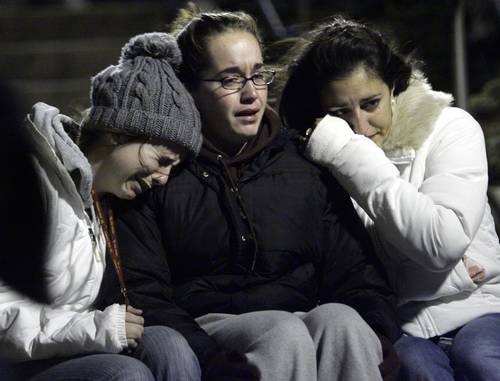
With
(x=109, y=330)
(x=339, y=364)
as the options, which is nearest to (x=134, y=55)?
(x=109, y=330)

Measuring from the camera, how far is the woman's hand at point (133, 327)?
3.45 m

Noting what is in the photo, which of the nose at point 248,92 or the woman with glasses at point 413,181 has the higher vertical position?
the nose at point 248,92

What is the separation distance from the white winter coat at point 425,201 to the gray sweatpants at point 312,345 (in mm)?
397

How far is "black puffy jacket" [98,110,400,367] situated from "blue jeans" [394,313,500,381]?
94 millimetres

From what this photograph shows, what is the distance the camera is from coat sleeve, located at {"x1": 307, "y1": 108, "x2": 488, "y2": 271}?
372 cm

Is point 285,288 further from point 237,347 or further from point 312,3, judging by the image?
point 312,3

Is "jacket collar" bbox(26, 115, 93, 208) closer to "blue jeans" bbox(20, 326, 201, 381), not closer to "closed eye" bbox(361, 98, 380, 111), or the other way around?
"blue jeans" bbox(20, 326, 201, 381)

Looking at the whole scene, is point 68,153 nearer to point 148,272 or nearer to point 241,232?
point 148,272

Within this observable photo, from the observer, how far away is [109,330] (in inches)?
134

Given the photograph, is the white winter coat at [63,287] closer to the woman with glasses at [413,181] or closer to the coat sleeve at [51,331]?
the coat sleeve at [51,331]

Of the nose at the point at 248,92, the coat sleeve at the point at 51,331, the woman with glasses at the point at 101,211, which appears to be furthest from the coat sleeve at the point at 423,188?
the coat sleeve at the point at 51,331

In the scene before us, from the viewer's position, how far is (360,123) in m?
3.99

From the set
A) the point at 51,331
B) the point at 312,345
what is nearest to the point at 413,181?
the point at 312,345

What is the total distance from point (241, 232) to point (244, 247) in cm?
5
